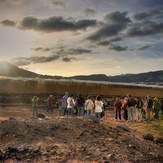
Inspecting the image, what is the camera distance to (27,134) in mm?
8234

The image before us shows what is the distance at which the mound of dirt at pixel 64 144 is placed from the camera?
6.43 metres

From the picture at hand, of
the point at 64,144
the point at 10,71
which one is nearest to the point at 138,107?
the point at 64,144

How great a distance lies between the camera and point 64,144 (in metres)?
7.65

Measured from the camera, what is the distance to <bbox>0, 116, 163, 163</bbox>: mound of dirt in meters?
6.43

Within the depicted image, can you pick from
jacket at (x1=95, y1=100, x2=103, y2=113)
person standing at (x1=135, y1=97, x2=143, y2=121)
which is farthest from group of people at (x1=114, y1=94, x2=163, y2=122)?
jacket at (x1=95, y1=100, x2=103, y2=113)

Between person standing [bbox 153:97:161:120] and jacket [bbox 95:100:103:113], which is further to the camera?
person standing [bbox 153:97:161:120]

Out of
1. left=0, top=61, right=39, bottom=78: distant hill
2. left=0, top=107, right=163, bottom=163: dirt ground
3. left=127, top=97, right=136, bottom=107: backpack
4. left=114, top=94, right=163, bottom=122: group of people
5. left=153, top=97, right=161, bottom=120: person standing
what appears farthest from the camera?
left=0, top=61, right=39, bottom=78: distant hill

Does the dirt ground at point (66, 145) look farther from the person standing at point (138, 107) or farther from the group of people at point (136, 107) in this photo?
the person standing at point (138, 107)

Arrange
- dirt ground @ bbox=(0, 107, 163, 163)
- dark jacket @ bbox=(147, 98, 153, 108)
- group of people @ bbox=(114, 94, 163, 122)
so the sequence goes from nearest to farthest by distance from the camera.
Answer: dirt ground @ bbox=(0, 107, 163, 163) → group of people @ bbox=(114, 94, 163, 122) → dark jacket @ bbox=(147, 98, 153, 108)

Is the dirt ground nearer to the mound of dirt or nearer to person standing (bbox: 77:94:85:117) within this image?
the mound of dirt

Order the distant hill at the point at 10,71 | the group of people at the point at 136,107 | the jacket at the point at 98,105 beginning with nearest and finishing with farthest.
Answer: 1. the jacket at the point at 98,105
2. the group of people at the point at 136,107
3. the distant hill at the point at 10,71

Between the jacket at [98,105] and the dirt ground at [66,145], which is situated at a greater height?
the jacket at [98,105]

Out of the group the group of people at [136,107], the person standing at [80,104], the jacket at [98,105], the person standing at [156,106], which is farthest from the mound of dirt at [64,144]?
the person standing at [156,106]

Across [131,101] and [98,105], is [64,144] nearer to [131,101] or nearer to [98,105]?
[98,105]
